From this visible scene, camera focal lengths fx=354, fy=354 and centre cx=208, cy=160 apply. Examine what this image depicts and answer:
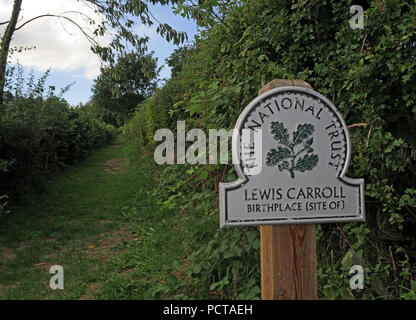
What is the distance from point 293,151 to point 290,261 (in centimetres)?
56

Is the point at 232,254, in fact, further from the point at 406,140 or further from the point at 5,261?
the point at 5,261

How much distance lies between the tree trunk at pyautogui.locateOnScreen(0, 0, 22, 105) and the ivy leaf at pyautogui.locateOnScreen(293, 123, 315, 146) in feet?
25.4

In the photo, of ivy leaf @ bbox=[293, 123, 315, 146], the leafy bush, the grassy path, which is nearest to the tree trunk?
the leafy bush

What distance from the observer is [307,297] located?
72.5 inches

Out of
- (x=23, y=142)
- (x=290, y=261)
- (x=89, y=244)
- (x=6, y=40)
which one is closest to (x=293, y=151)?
(x=290, y=261)

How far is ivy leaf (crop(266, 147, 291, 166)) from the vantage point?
179 cm

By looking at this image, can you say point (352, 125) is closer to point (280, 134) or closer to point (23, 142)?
point (280, 134)

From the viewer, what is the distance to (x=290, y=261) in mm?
1810

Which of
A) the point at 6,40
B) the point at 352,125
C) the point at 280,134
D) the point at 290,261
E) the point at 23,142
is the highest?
the point at 6,40

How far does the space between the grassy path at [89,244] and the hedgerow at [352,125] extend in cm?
81

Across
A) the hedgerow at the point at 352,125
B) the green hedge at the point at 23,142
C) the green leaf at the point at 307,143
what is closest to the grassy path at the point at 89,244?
the green hedge at the point at 23,142

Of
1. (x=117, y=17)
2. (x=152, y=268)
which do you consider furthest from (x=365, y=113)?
(x=117, y=17)

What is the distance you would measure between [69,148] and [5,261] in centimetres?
934

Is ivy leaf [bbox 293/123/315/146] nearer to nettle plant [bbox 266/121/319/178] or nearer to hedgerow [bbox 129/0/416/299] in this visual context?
nettle plant [bbox 266/121/319/178]
